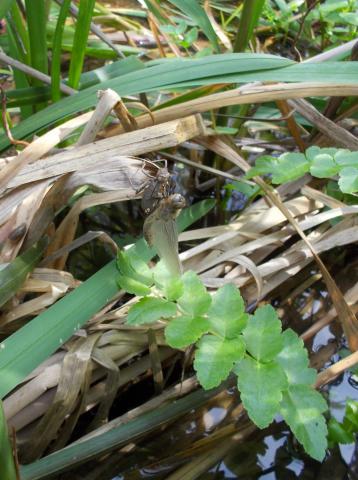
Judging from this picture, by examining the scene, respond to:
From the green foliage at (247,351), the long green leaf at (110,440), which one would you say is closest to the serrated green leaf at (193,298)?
the green foliage at (247,351)

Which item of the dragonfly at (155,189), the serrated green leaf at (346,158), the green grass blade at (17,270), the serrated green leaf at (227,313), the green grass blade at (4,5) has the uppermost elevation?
the green grass blade at (4,5)

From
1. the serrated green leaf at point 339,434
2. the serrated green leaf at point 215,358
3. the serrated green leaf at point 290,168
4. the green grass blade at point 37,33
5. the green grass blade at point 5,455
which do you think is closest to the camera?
the green grass blade at point 5,455

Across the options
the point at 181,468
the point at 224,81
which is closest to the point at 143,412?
the point at 181,468

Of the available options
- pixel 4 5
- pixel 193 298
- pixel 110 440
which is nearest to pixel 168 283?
pixel 193 298

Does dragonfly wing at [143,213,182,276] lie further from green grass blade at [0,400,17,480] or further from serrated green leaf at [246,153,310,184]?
green grass blade at [0,400,17,480]

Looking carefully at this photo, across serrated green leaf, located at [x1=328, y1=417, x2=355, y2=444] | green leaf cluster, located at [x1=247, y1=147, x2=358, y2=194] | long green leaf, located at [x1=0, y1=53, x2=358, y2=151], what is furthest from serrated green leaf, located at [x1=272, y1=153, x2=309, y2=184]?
serrated green leaf, located at [x1=328, y1=417, x2=355, y2=444]

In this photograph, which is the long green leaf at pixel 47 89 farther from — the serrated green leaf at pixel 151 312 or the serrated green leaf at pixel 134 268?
the serrated green leaf at pixel 151 312

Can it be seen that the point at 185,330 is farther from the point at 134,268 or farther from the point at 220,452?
the point at 220,452
